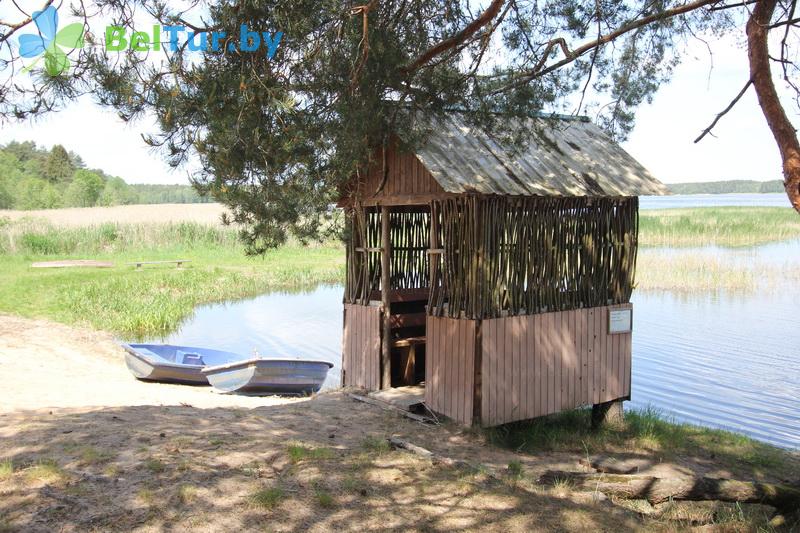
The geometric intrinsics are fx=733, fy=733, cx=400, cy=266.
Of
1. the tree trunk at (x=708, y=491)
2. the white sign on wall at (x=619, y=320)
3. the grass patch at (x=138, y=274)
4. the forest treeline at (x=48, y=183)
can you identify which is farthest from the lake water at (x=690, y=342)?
the forest treeline at (x=48, y=183)

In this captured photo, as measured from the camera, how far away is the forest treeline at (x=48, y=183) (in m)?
72.8

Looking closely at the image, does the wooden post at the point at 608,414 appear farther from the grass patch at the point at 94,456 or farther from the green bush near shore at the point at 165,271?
the green bush near shore at the point at 165,271

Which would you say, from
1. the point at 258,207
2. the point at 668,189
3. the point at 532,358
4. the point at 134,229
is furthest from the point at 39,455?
the point at 134,229

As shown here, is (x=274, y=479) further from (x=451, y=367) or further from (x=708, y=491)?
(x=708, y=491)

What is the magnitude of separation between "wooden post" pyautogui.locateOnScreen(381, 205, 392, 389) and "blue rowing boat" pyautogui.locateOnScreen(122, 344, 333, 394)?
3350 millimetres

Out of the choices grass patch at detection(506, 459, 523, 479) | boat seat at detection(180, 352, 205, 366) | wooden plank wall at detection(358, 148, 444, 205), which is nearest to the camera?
grass patch at detection(506, 459, 523, 479)

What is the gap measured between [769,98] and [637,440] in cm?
531

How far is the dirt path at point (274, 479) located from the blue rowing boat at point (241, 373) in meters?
3.66

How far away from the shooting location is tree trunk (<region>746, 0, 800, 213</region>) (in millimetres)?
6344

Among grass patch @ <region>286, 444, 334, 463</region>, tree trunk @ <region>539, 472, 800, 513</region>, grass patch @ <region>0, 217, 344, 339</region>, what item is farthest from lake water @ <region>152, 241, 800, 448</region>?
grass patch @ <region>286, 444, 334, 463</region>

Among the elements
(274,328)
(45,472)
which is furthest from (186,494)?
(274,328)

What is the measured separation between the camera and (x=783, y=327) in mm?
19703

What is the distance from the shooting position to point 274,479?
5.93 m

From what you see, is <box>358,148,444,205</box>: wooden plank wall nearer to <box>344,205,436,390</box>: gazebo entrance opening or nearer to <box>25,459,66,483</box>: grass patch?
<box>344,205,436,390</box>: gazebo entrance opening
